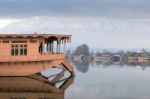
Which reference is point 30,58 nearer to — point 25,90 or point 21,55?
point 21,55

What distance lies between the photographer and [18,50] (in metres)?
40.9

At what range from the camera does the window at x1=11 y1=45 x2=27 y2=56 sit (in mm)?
40906

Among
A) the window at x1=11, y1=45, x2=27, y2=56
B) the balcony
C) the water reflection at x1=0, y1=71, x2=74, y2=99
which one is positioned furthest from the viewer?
the window at x1=11, y1=45, x2=27, y2=56

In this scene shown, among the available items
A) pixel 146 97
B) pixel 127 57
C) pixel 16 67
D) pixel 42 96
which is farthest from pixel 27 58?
pixel 127 57

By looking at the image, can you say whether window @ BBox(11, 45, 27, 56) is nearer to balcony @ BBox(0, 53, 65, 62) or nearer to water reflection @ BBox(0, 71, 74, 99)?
balcony @ BBox(0, 53, 65, 62)

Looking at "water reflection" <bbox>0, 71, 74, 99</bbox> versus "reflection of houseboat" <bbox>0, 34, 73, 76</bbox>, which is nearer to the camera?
"water reflection" <bbox>0, 71, 74, 99</bbox>

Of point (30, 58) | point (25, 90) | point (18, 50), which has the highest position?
point (18, 50)

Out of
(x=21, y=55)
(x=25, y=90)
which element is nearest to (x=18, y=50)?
(x=21, y=55)

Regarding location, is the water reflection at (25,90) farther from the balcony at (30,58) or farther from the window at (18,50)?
the window at (18,50)

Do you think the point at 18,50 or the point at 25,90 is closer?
the point at 25,90

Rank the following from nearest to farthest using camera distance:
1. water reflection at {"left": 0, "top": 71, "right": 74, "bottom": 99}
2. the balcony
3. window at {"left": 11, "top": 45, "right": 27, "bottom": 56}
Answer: water reflection at {"left": 0, "top": 71, "right": 74, "bottom": 99}
the balcony
window at {"left": 11, "top": 45, "right": 27, "bottom": 56}

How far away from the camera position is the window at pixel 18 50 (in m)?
40.9

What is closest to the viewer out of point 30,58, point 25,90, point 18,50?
point 25,90

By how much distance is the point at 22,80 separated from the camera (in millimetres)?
38562
